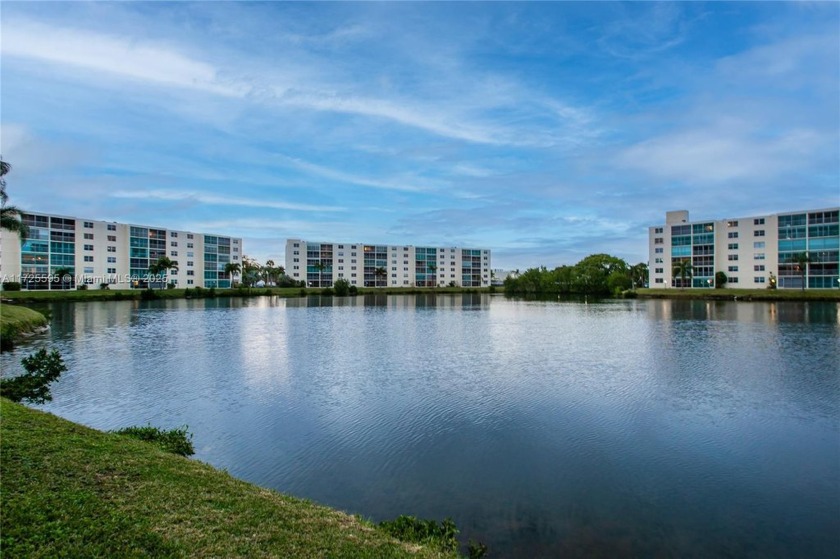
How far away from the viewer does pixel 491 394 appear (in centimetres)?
1847

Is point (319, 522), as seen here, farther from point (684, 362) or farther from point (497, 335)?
point (497, 335)

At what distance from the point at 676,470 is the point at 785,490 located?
211 centimetres

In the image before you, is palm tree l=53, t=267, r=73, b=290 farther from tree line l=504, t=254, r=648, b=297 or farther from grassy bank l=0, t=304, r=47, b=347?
tree line l=504, t=254, r=648, b=297

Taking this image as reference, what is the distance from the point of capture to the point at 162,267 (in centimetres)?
11100

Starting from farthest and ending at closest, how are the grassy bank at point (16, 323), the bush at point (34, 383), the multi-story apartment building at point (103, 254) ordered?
the multi-story apartment building at point (103, 254)
the grassy bank at point (16, 323)
the bush at point (34, 383)

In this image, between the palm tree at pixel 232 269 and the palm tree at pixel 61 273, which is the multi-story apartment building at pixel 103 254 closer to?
the palm tree at pixel 61 273

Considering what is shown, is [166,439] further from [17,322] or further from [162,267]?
[162,267]

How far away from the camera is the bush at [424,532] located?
23.5 feet

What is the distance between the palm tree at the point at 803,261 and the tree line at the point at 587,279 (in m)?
38.7

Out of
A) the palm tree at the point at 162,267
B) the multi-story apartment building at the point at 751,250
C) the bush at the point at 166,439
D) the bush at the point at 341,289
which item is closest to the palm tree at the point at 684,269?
the multi-story apartment building at the point at 751,250

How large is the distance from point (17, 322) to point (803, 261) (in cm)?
11728

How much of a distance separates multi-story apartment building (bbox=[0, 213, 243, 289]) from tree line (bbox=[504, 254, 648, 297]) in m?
91.5

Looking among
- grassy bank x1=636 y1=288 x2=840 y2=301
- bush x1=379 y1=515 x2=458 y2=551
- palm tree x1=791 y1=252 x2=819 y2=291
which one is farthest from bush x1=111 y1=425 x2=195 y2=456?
palm tree x1=791 y1=252 x2=819 y2=291

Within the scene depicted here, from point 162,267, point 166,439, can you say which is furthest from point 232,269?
point 166,439
